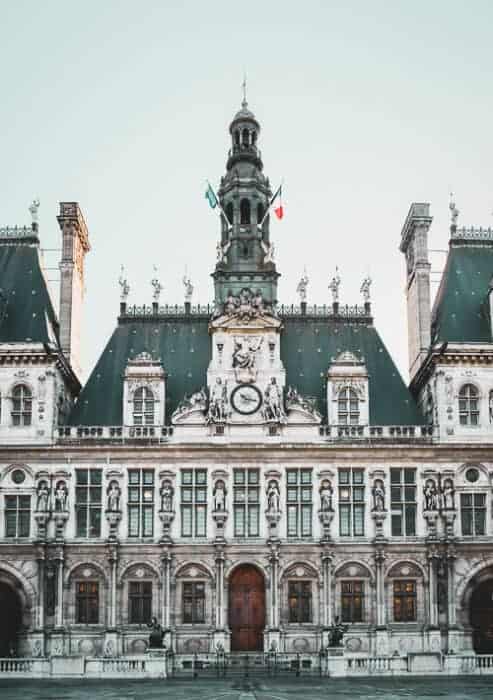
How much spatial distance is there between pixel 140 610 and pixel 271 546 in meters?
7.13

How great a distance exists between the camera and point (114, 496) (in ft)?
181

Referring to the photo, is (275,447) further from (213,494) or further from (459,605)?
(459,605)

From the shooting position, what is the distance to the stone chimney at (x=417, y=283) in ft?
199

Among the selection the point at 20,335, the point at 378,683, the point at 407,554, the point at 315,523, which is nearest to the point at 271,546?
the point at 315,523

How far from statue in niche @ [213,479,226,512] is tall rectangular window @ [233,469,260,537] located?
0.59 metres

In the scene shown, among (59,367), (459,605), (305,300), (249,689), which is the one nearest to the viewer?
(249,689)

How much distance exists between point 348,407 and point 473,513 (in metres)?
8.17

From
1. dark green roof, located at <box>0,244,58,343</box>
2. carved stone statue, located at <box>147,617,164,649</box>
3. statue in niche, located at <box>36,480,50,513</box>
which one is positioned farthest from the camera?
dark green roof, located at <box>0,244,58,343</box>

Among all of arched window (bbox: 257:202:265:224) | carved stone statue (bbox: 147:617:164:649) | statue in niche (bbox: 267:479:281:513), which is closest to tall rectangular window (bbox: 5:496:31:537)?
carved stone statue (bbox: 147:617:164:649)

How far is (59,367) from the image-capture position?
57.8 meters

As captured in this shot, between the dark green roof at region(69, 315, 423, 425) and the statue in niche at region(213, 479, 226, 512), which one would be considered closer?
the statue in niche at region(213, 479, 226, 512)

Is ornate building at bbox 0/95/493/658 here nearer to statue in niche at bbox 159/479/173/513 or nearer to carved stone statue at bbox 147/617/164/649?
statue in niche at bbox 159/479/173/513

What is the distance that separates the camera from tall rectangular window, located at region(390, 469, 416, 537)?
2178 inches

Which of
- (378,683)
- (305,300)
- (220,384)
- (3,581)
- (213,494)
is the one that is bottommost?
(378,683)
